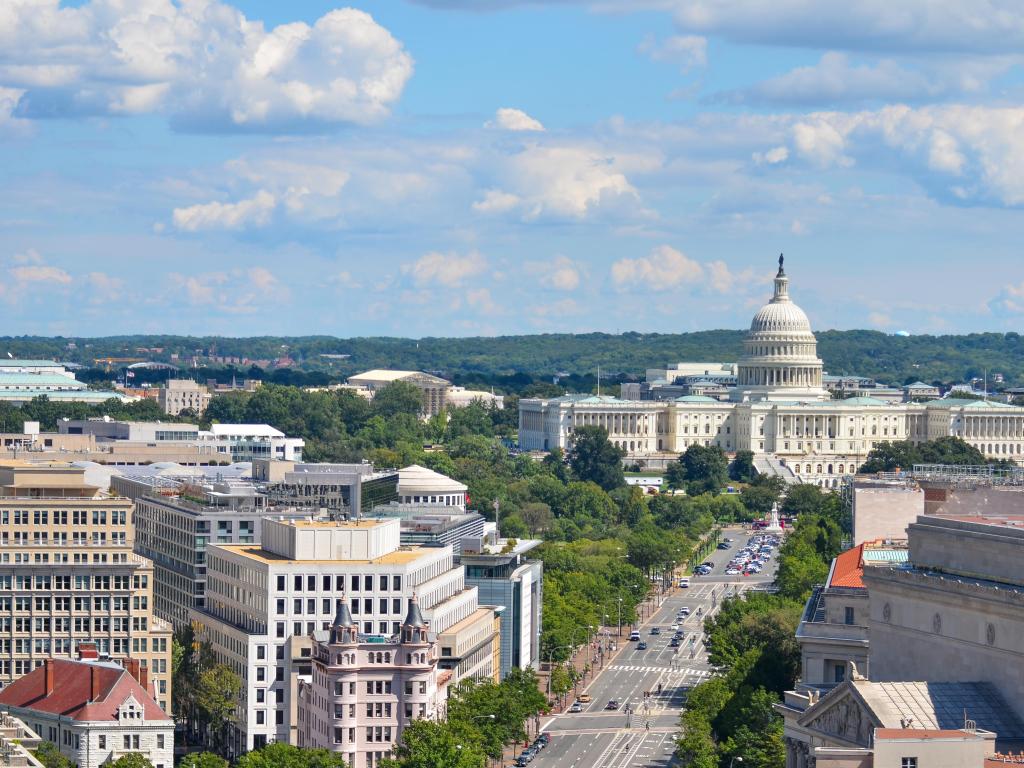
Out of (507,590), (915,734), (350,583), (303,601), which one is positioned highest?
(915,734)

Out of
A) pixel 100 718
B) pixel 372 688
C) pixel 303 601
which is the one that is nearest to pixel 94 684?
pixel 100 718

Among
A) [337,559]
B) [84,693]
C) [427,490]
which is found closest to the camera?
[84,693]

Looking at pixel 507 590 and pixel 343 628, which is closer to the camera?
pixel 343 628

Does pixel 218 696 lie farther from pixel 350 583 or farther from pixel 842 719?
pixel 842 719

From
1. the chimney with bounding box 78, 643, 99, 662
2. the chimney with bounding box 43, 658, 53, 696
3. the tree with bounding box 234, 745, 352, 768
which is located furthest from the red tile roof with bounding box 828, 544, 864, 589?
the chimney with bounding box 78, 643, 99, 662

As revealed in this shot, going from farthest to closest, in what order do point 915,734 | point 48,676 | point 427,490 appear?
point 427,490 → point 48,676 → point 915,734

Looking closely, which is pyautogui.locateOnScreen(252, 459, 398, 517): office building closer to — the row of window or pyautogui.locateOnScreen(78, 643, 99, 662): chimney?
the row of window

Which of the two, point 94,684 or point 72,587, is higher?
point 72,587

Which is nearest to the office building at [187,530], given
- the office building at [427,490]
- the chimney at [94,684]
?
the office building at [427,490]
